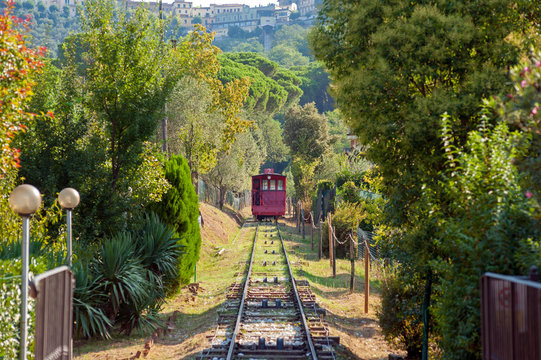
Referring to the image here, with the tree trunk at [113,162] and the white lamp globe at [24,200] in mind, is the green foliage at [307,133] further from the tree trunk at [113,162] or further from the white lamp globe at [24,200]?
the white lamp globe at [24,200]

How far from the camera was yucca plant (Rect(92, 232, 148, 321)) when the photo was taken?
9633 mm

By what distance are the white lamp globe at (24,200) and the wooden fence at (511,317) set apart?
399cm

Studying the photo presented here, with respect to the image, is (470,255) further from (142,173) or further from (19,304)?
(142,173)

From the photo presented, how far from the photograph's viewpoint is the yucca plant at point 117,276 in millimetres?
9633

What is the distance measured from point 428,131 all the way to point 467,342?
10.9ft

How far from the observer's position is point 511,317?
4.13 metres

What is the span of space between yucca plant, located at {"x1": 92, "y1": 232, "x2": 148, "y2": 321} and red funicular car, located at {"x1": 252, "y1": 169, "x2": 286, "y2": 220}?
2680 cm

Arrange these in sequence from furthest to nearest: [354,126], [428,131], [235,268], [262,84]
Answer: [262,84] → [235,268] → [354,126] → [428,131]

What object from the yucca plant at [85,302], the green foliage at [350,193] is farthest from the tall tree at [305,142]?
the yucca plant at [85,302]

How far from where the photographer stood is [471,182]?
595cm

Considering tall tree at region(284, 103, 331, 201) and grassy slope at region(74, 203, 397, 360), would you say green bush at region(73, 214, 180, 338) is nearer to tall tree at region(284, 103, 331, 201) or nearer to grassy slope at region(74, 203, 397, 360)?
grassy slope at region(74, 203, 397, 360)

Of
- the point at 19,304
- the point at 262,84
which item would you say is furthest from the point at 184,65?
the point at 262,84

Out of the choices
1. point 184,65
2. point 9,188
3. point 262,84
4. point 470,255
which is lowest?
point 470,255

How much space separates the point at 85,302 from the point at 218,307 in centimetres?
392
